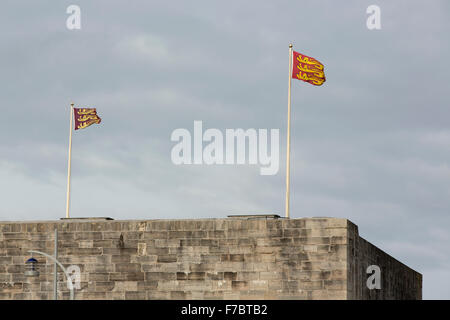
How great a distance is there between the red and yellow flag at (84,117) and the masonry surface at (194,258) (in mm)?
7167

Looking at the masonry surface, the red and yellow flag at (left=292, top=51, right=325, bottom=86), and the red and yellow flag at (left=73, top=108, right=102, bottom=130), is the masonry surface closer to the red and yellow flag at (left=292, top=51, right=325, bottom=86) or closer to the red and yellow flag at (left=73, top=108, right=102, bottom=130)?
the red and yellow flag at (left=73, top=108, right=102, bottom=130)

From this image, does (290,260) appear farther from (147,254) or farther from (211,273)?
(147,254)

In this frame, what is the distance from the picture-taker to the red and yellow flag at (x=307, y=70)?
52750 mm

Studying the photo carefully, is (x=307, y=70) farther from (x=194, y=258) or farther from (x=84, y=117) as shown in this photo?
(x=84, y=117)

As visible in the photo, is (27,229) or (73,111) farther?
(73,111)

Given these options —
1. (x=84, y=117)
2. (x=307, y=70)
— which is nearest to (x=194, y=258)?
(x=307, y=70)

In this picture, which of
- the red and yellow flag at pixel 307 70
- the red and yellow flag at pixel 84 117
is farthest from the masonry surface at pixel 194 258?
the red and yellow flag at pixel 307 70

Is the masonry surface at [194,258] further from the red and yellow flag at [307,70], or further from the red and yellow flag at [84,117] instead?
the red and yellow flag at [307,70]

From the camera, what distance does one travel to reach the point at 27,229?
172ft

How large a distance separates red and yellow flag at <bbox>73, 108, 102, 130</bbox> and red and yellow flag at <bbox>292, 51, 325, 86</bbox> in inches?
496

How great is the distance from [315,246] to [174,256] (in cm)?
738

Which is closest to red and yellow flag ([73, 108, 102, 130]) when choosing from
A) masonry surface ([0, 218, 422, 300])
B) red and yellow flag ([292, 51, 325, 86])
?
masonry surface ([0, 218, 422, 300])

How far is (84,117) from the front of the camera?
57.4m
